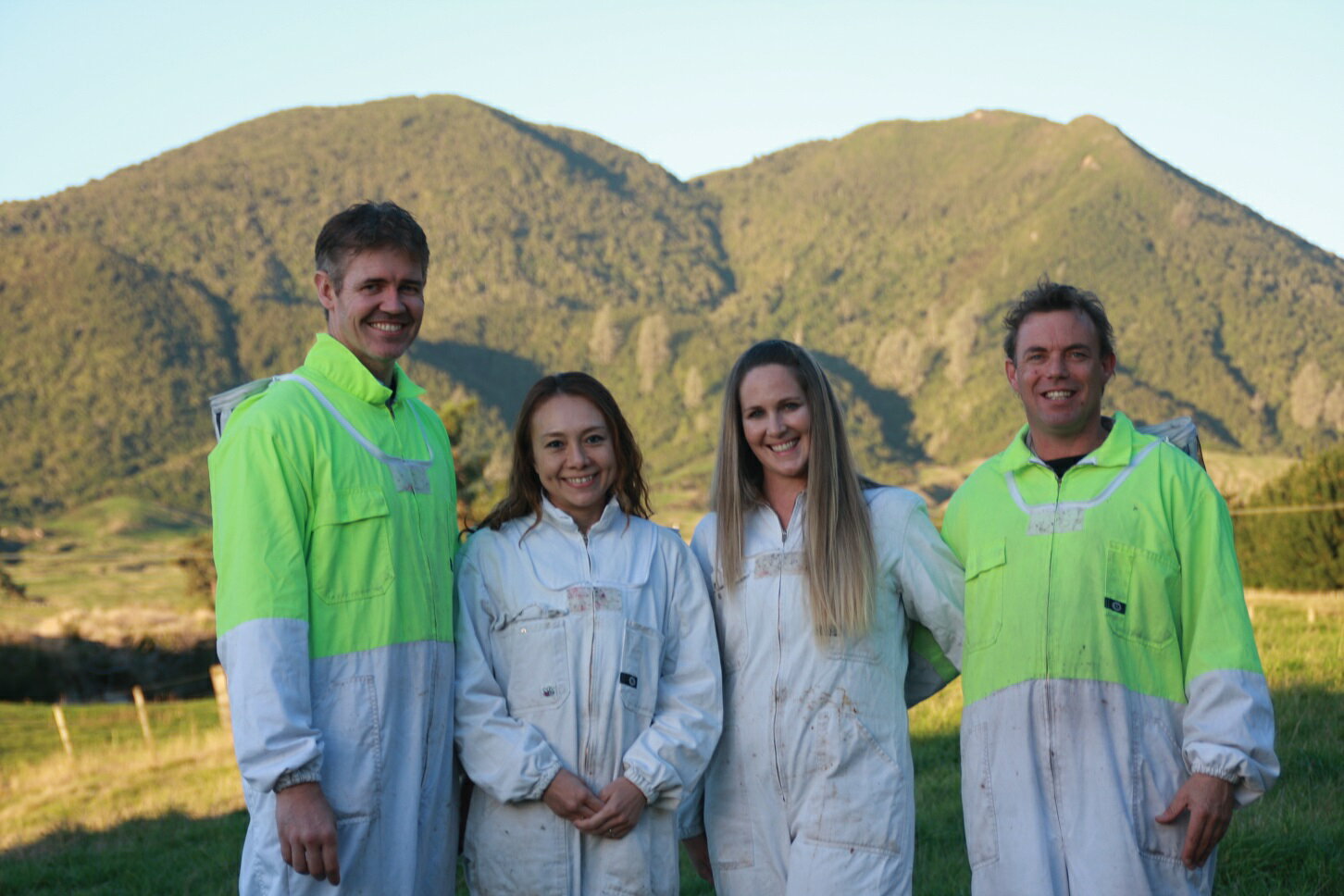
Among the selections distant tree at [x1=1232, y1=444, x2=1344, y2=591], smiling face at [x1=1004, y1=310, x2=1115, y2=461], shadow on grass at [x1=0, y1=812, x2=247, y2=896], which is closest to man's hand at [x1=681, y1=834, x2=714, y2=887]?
smiling face at [x1=1004, y1=310, x2=1115, y2=461]

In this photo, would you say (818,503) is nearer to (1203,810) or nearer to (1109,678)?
(1109,678)

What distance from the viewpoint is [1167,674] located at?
3.09 m

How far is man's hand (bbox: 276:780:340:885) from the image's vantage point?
9.15 ft

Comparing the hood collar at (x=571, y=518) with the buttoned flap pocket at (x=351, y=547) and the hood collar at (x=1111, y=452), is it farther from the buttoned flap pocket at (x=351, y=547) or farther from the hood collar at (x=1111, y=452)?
the hood collar at (x=1111, y=452)

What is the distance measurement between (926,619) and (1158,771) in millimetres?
707

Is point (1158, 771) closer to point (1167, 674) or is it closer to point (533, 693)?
point (1167, 674)

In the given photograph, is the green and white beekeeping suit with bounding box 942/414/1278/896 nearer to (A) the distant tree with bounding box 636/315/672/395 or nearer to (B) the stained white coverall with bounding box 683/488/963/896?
(B) the stained white coverall with bounding box 683/488/963/896

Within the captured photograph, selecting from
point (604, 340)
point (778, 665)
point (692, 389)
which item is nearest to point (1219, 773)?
point (778, 665)

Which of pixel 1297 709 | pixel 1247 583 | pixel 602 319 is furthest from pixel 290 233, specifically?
pixel 1297 709

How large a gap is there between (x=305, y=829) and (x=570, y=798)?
2.16 ft

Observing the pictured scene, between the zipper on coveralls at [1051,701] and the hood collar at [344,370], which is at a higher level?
the hood collar at [344,370]

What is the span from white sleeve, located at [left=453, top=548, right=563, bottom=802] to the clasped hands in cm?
3

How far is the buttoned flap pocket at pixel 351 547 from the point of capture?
301 cm

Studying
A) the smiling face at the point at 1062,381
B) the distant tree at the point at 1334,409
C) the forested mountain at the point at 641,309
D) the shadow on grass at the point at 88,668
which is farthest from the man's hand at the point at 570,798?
the distant tree at the point at 1334,409
